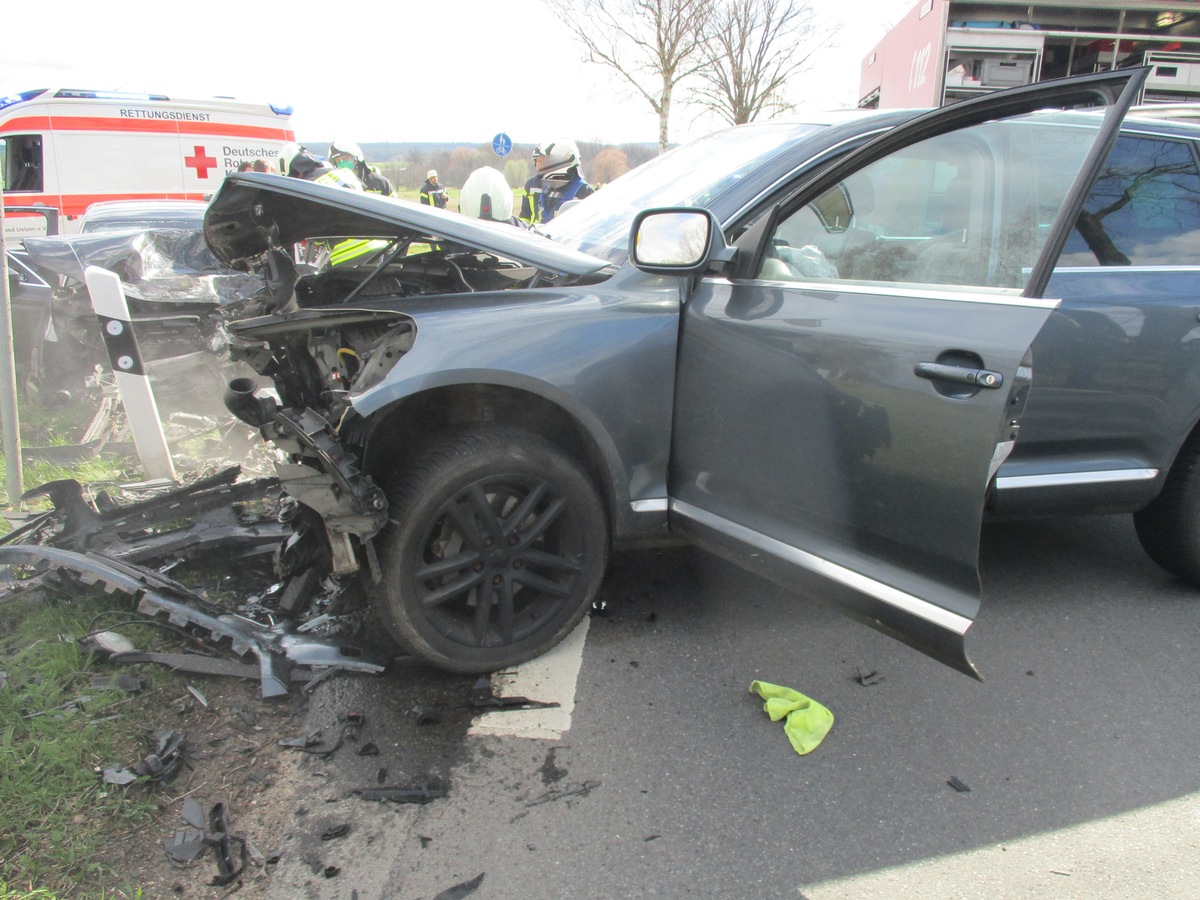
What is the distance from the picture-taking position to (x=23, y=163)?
1249 cm

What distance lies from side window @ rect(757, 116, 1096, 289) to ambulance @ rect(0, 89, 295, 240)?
42.9ft

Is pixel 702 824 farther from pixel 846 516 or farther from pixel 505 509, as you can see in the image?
pixel 505 509

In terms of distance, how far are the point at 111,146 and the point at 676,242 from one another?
1430 cm

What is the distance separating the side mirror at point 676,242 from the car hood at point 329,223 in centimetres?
22

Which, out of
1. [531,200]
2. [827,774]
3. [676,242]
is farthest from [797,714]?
[531,200]

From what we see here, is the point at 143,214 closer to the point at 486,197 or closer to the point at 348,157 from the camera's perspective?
the point at 348,157

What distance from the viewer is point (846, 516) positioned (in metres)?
2.24

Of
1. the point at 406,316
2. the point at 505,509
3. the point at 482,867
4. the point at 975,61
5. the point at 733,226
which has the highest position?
A: the point at 975,61

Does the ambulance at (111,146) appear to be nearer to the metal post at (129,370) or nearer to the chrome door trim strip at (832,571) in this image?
the metal post at (129,370)

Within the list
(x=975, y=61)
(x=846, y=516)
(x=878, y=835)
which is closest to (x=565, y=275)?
(x=846, y=516)

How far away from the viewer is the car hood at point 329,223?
2410 millimetres

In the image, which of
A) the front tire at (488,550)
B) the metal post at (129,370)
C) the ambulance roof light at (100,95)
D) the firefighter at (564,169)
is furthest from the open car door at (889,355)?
the ambulance roof light at (100,95)

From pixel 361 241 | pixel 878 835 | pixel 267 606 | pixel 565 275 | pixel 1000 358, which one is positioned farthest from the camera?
pixel 361 241

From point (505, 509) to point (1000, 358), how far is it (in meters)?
1.54
